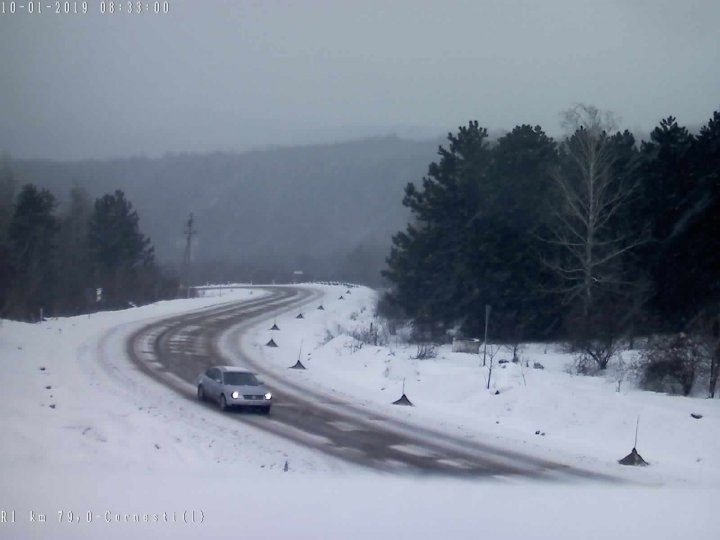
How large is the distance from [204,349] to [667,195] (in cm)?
2379

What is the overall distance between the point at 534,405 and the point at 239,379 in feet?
27.8

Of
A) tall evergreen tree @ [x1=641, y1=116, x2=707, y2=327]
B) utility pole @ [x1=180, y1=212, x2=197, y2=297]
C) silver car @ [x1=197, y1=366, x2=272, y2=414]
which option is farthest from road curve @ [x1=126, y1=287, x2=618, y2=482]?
utility pole @ [x1=180, y1=212, x2=197, y2=297]

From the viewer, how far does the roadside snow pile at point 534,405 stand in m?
20.1

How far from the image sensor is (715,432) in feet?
Result: 67.2

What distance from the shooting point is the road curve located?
55.0 ft

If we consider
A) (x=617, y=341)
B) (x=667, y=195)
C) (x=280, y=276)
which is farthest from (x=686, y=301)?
(x=280, y=276)

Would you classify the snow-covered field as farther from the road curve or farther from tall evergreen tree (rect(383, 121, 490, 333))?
tall evergreen tree (rect(383, 121, 490, 333))

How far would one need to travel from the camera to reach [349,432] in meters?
21.1

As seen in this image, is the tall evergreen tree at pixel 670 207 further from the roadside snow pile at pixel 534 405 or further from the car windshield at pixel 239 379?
the car windshield at pixel 239 379

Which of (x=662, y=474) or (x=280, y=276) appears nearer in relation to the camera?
(x=662, y=474)

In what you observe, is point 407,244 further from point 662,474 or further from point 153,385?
point 662,474

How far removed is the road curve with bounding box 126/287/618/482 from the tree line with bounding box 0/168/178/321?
954cm

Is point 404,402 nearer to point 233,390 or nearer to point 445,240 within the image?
point 233,390

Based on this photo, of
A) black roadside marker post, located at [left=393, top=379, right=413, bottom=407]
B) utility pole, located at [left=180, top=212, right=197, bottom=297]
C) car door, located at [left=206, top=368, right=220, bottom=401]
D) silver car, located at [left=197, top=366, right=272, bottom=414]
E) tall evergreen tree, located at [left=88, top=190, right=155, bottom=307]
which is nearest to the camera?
silver car, located at [left=197, top=366, right=272, bottom=414]
